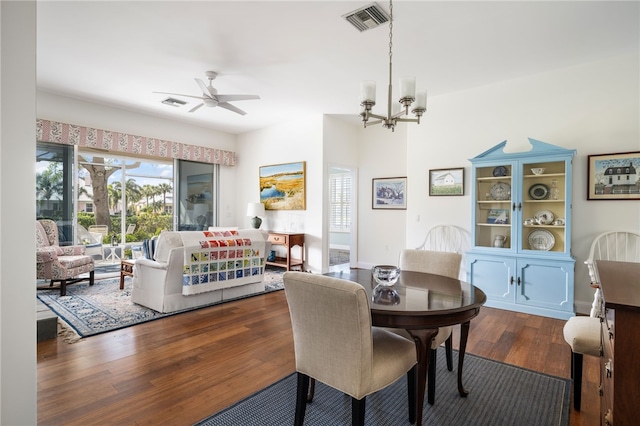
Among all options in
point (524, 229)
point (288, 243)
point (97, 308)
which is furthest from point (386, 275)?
point (288, 243)

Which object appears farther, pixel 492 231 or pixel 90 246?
pixel 90 246

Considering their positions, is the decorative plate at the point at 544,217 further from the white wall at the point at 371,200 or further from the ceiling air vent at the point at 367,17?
the ceiling air vent at the point at 367,17

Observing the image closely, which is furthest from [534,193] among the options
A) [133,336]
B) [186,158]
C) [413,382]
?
[186,158]

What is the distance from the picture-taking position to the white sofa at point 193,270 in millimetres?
3486

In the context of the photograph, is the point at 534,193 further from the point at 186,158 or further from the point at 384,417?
the point at 186,158

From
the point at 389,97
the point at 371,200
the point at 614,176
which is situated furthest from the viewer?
the point at 371,200

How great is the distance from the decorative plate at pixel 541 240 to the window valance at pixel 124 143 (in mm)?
5609

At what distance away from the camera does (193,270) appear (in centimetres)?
354

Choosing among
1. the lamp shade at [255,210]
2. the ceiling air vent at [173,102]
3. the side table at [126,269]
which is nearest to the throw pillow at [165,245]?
the side table at [126,269]

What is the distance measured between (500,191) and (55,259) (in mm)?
5606

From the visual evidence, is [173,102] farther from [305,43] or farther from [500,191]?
[500,191]

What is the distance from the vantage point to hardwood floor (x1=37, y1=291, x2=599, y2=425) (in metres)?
1.89

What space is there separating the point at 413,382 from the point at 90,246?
5.92 m

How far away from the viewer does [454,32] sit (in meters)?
2.98
